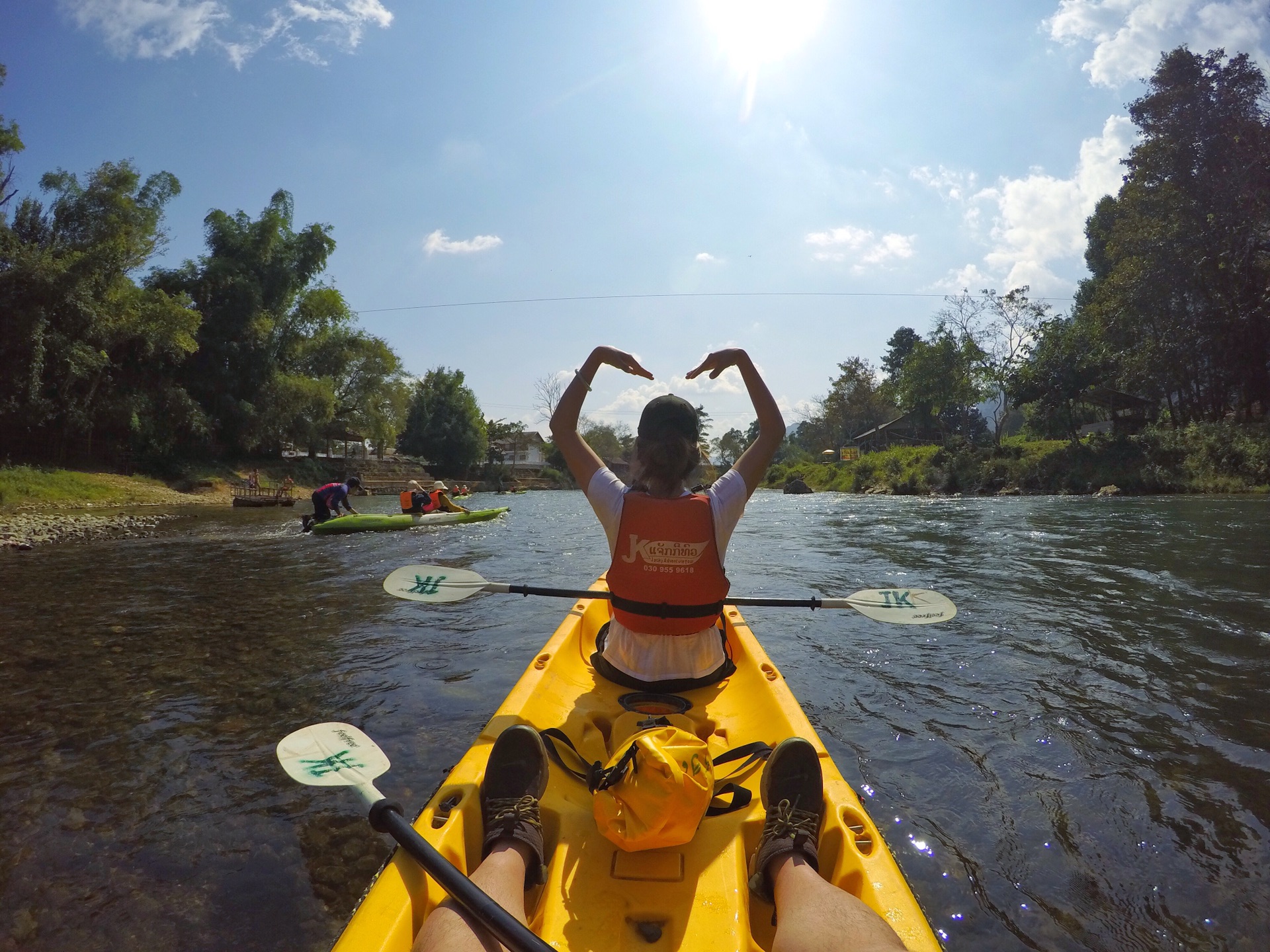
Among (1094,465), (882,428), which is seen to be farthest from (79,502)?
(882,428)

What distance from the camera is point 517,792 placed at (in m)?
1.76

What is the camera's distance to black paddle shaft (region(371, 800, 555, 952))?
1208 millimetres

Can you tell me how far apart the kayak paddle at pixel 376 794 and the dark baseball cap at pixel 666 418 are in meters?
1.34

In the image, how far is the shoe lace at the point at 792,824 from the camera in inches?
65.4

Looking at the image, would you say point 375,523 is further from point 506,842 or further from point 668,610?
point 506,842

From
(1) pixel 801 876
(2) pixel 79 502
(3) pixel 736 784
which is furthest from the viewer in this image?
(2) pixel 79 502

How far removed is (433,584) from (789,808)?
8.65ft

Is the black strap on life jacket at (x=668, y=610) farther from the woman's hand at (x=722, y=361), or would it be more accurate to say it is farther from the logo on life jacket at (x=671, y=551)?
the woman's hand at (x=722, y=361)

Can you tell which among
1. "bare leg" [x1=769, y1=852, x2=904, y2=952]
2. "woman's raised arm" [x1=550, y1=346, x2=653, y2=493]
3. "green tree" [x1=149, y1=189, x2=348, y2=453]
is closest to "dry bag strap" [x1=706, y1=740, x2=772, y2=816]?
"bare leg" [x1=769, y1=852, x2=904, y2=952]

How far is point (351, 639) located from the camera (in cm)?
509

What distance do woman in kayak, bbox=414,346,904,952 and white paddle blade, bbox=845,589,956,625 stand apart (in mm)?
1300

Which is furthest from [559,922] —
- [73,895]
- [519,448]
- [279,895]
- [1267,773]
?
[519,448]

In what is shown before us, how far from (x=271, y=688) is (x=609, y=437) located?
63.6 meters

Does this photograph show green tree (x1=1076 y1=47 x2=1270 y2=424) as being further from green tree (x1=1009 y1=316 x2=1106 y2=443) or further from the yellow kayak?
the yellow kayak
